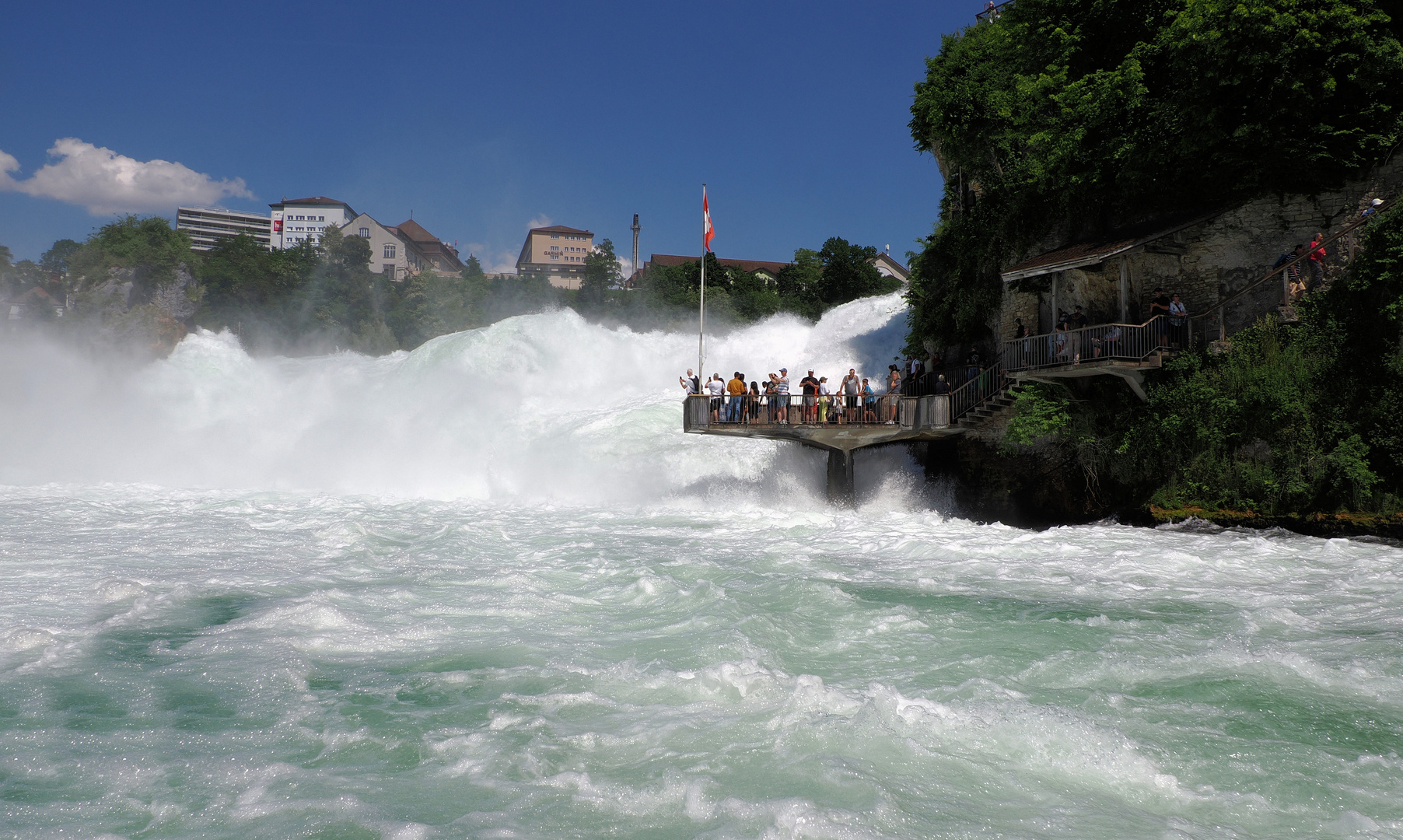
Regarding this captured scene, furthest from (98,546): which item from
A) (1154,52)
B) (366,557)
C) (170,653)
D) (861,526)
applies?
(1154,52)

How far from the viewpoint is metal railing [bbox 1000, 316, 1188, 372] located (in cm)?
1770

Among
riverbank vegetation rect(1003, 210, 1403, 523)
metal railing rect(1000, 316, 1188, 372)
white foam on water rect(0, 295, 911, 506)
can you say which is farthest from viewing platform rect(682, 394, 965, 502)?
white foam on water rect(0, 295, 911, 506)

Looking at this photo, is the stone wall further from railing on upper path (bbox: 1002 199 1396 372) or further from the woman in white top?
the woman in white top

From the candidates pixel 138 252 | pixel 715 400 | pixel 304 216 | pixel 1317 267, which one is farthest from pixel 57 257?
pixel 1317 267

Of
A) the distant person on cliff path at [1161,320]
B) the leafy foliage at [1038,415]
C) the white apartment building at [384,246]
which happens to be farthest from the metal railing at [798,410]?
the white apartment building at [384,246]

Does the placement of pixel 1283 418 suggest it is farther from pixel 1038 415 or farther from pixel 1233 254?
pixel 1038 415

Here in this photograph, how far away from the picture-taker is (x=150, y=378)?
132 ft

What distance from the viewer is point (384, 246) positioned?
11231 cm

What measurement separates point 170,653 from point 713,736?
18.4 ft

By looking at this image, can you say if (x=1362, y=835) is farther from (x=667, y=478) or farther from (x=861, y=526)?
(x=667, y=478)

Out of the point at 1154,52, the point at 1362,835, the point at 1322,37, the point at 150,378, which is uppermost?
the point at 1154,52

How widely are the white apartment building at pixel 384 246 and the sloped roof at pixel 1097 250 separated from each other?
331 feet

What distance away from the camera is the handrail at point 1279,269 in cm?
1644

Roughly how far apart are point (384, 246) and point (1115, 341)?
109 meters
